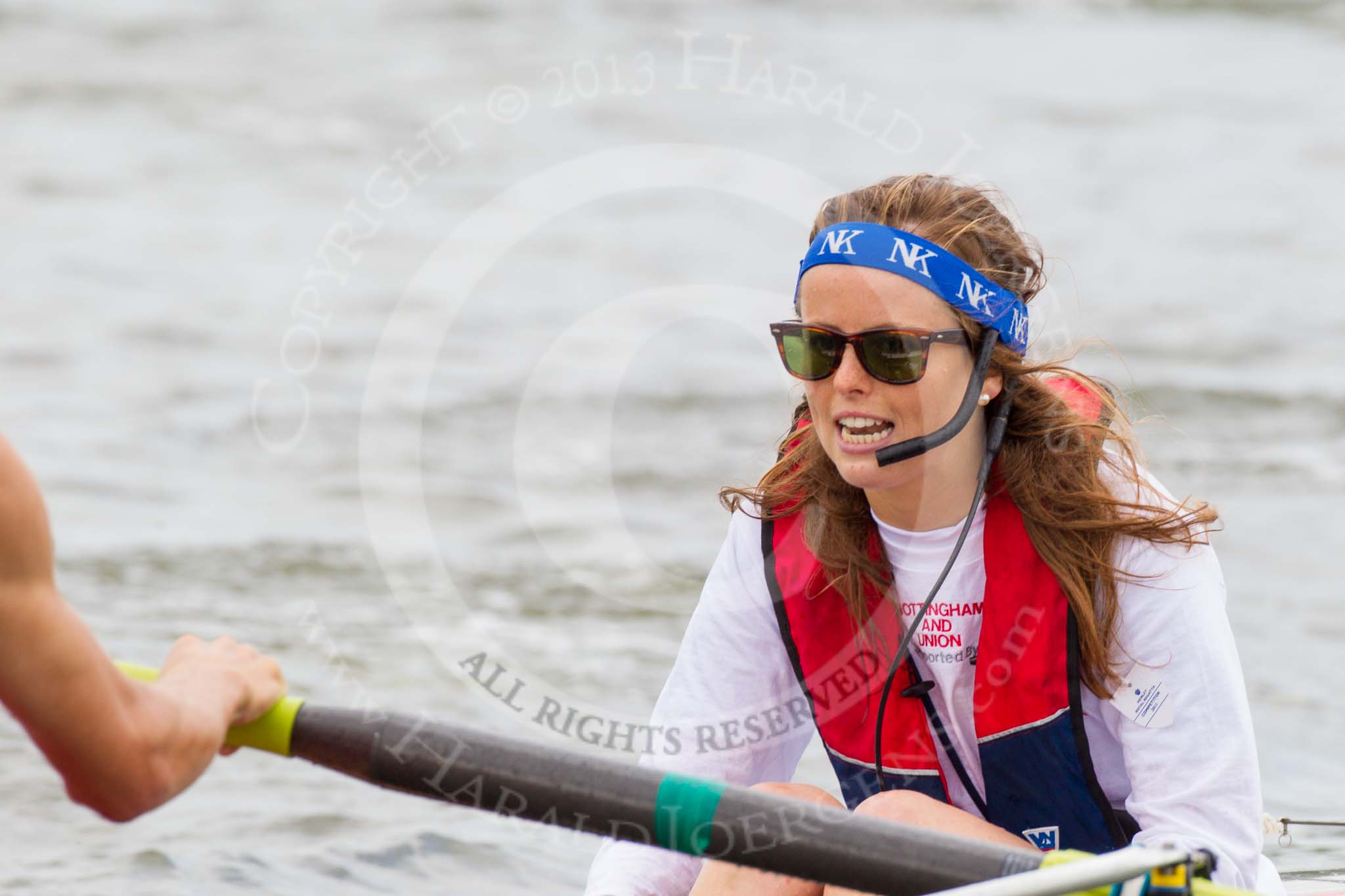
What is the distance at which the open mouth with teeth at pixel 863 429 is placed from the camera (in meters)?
2.56

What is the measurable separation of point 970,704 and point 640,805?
0.76 metres

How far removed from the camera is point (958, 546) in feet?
8.39

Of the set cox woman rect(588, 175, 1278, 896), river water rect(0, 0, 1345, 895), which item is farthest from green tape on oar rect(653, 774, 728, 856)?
river water rect(0, 0, 1345, 895)

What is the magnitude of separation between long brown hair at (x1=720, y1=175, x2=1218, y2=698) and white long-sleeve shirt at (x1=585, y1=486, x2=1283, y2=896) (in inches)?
1.3

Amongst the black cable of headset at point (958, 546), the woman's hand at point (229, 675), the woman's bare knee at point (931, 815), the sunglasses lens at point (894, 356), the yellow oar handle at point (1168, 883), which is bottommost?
the woman's bare knee at point (931, 815)

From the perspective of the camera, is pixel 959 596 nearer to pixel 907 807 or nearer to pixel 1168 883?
pixel 907 807

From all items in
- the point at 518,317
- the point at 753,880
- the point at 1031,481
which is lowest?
the point at 753,880

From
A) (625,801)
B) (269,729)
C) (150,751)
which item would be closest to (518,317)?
(269,729)

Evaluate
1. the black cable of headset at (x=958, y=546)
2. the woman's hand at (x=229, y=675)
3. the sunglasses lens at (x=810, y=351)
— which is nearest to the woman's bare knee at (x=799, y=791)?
the black cable of headset at (x=958, y=546)

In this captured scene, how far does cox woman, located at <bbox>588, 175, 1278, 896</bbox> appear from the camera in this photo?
241 cm

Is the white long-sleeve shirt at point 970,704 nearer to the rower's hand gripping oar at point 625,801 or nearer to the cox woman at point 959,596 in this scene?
the cox woman at point 959,596

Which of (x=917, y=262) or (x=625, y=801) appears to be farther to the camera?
(x=917, y=262)

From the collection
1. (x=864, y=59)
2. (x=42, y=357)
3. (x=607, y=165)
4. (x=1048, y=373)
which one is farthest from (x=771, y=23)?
(x=1048, y=373)

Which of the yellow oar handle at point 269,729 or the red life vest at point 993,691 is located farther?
the red life vest at point 993,691
